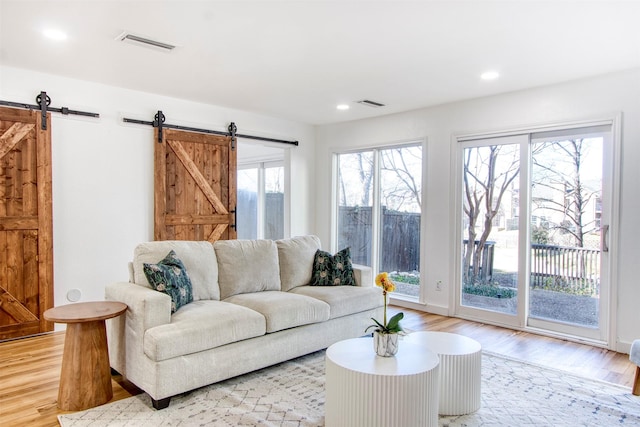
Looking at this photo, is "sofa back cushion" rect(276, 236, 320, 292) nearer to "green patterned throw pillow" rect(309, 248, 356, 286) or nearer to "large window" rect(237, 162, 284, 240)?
"green patterned throw pillow" rect(309, 248, 356, 286)

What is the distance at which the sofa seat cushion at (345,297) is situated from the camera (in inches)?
144

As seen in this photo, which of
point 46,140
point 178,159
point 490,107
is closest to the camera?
point 46,140

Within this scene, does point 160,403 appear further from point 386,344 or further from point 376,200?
point 376,200

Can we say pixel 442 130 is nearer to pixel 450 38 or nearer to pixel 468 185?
pixel 468 185

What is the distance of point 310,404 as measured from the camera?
2.65m

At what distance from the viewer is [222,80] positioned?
426 cm

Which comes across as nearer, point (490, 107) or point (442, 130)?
point (490, 107)

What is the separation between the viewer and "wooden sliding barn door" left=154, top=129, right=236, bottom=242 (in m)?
4.90

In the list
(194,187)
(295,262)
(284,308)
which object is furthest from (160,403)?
(194,187)

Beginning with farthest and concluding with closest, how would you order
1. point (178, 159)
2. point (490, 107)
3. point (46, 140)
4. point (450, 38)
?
point (178, 159) < point (490, 107) < point (46, 140) < point (450, 38)

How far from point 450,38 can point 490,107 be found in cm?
186

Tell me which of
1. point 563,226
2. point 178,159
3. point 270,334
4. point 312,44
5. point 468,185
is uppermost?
point 312,44

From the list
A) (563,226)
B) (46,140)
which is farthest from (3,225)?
(563,226)

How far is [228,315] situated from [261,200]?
5326 mm
